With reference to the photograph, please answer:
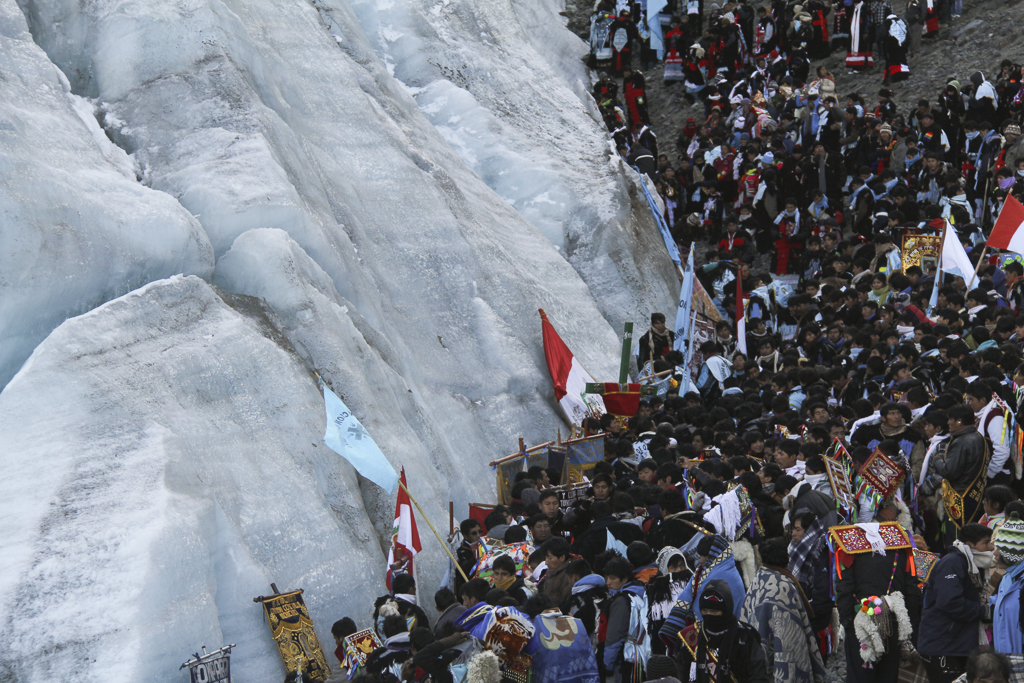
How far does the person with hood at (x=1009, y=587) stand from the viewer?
6910mm

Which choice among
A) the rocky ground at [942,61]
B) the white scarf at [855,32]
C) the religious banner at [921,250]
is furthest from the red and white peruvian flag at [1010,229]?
the white scarf at [855,32]

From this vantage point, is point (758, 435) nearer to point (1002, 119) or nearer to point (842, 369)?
point (842, 369)

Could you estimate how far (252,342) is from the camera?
11.9m

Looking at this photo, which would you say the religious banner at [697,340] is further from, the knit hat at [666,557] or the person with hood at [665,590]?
the person with hood at [665,590]

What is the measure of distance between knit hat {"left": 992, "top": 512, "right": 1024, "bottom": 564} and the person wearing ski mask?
8.8 inches

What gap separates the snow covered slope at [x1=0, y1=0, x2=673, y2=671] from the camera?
9461 millimetres

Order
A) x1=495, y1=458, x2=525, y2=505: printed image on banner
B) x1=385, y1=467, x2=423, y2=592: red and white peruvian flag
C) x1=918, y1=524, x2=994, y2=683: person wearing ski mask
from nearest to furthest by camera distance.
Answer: x1=918, y1=524, x2=994, y2=683: person wearing ski mask
x1=385, y1=467, x2=423, y2=592: red and white peruvian flag
x1=495, y1=458, x2=525, y2=505: printed image on banner

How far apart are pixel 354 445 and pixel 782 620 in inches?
187

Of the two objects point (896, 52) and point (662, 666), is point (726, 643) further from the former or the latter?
point (896, 52)

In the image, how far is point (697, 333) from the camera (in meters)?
17.8

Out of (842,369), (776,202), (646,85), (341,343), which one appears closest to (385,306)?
(341,343)

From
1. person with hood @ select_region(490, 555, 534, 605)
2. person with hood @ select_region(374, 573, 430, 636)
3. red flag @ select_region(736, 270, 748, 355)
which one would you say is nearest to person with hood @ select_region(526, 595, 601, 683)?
person with hood @ select_region(490, 555, 534, 605)

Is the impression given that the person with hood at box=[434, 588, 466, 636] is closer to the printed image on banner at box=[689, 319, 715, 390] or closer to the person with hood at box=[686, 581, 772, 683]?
the person with hood at box=[686, 581, 772, 683]

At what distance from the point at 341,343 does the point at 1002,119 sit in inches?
520
